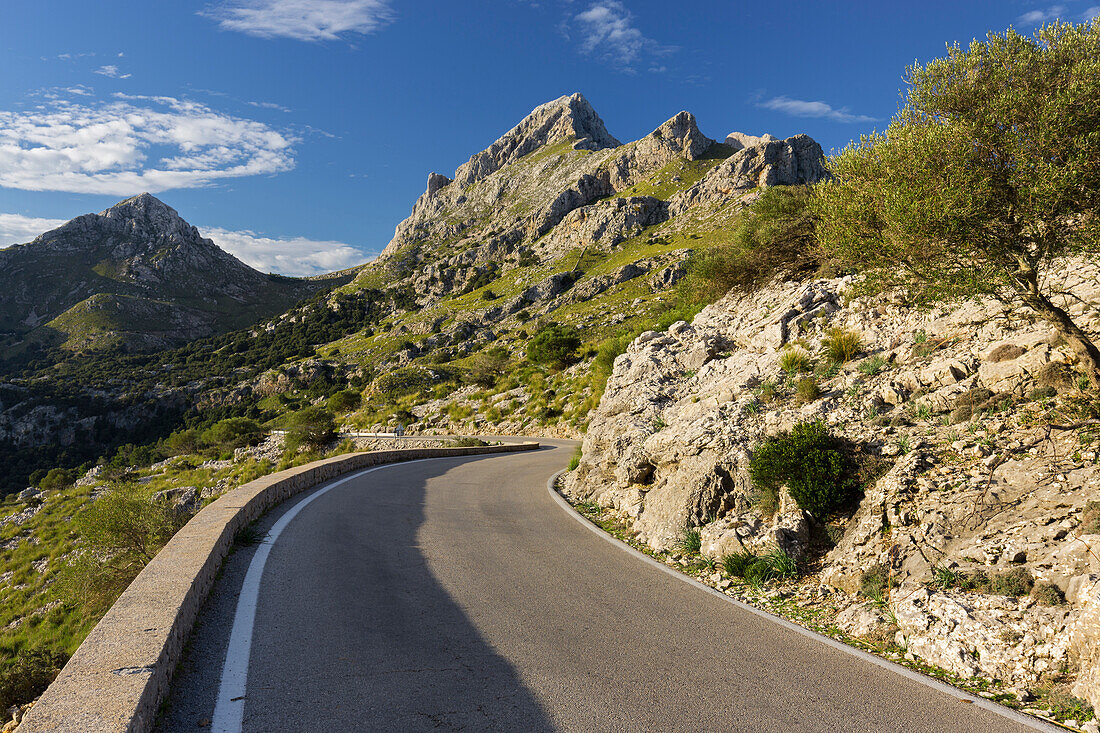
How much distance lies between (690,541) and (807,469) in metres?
2.39

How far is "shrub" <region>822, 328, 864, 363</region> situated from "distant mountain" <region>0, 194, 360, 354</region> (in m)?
181

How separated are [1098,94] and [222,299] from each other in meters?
236

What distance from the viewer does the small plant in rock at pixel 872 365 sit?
1083cm

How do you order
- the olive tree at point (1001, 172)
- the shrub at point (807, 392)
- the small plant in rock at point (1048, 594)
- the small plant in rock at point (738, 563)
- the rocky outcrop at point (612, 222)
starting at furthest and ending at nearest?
1. the rocky outcrop at point (612, 222)
2. the shrub at point (807, 392)
3. the small plant in rock at point (738, 563)
4. the olive tree at point (1001, 172)
5. the small plant in rock at point (1048, 594)

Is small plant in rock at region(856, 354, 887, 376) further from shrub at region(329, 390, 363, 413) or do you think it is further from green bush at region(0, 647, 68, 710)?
shrub at region(329, 390, 363, 413)

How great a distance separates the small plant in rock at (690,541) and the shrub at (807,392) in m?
3.94

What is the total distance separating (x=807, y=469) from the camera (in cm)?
857

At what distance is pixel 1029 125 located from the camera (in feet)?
24.1

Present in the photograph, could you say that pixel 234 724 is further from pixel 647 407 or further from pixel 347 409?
pixel 347 409

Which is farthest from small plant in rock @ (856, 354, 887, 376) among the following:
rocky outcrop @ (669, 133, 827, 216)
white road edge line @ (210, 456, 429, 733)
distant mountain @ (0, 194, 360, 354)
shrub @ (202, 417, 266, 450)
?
distant mountain @ (0, 194, 360, 354)

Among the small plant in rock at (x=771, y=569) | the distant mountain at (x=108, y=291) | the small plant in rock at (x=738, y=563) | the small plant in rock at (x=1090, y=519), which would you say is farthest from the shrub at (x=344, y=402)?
the distant mountain at (x=108, y=291)

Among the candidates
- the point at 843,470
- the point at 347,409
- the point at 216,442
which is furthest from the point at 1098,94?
the point at 347,409

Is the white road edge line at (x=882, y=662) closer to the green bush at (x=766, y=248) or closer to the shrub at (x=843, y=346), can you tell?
the shrub at (x=843, y=346)

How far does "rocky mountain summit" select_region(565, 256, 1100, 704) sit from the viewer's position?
16.8 ft
